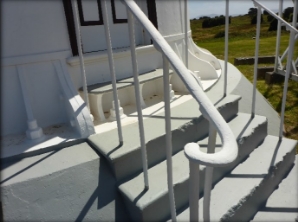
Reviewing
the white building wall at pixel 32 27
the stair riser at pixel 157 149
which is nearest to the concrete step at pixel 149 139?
the stair riser at pixel 157 149

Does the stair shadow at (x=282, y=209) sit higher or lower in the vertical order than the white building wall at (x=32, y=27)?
lower

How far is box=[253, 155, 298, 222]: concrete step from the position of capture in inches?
80.1

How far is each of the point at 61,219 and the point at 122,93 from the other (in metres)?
1.64

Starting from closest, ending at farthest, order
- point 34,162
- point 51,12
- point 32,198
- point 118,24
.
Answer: point 32,198
point 34,162
point 51,12
point 118,24

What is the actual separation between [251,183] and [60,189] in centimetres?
150

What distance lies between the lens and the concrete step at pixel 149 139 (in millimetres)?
1883

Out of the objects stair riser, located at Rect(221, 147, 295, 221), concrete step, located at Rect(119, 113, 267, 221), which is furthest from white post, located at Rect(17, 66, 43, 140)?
stair riser, located at Rect(221, 147, 295, 221)

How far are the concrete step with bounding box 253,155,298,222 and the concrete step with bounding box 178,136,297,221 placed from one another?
0.16 feet

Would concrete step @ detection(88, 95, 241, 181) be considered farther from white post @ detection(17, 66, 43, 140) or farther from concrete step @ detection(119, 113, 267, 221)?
white post @ detection(17, 66, 43, 140)

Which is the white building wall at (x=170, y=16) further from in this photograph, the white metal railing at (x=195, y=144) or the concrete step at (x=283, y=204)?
the concrete step at (x=283, y=204)

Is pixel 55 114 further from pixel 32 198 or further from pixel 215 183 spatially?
pixel 215 183

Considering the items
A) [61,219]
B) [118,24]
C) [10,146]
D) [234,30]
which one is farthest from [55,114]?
[234,30]

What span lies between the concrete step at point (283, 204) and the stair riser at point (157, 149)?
81 centimetres

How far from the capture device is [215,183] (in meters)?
2.15
